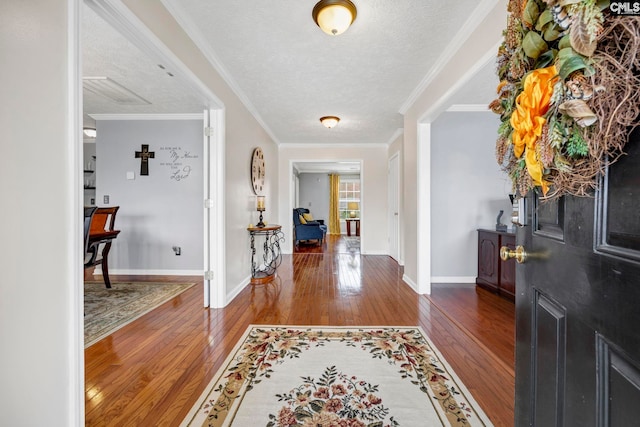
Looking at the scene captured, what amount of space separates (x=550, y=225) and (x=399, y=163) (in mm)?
4229

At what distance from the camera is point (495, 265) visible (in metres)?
3.06

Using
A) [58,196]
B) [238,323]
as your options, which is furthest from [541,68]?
[238,323]

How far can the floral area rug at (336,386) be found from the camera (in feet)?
4.22

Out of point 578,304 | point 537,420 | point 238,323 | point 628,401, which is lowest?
point 238,323

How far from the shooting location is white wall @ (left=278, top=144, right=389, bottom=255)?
5719 millimetres

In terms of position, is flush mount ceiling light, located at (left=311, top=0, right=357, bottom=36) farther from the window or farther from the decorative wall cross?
the window

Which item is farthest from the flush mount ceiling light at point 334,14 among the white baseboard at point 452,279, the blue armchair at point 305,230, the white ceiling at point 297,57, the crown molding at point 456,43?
the blue armchair at point 305,230

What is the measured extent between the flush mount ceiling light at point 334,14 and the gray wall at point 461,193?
7.17 ft

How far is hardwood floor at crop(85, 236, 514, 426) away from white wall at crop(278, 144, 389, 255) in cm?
190

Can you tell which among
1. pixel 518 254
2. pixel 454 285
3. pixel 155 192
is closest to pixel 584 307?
pixel 518 254

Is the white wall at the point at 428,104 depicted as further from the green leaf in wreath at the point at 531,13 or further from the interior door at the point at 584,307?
the interior door at the point at 584,307

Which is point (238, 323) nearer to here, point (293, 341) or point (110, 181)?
point (293, 341)

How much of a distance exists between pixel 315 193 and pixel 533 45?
31.0 feet

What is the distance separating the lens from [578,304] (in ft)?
1.96
